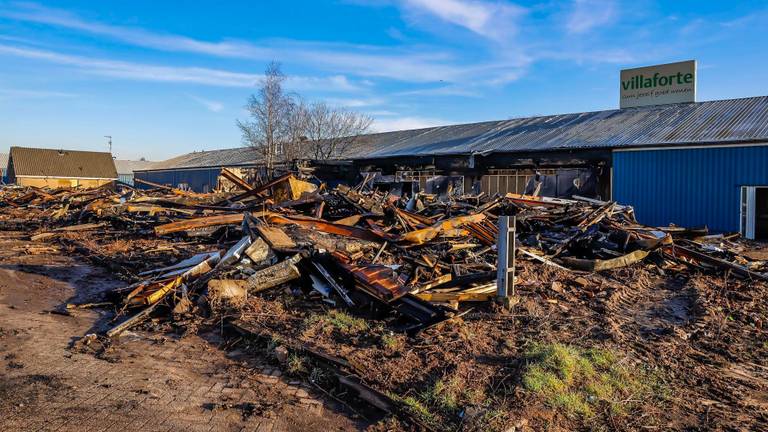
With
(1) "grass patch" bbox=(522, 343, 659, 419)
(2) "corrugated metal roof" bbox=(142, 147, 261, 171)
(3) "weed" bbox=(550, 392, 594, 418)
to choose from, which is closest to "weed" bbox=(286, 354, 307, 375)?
(1) "grass patch" bbox=(522, 343, 659, 419)

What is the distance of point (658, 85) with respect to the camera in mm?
22391

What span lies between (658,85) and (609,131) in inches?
180

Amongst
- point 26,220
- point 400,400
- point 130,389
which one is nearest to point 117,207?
point 26,220

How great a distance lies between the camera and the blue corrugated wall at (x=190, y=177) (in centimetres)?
3919

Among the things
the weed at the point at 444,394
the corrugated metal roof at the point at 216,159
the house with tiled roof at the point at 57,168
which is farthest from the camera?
the house with tiled roof at the point at 57,168

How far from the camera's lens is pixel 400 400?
3.71 meters

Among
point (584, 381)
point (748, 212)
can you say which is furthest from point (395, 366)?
point (748, 212)

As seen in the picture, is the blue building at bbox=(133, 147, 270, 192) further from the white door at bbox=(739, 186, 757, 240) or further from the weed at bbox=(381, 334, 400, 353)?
the weed at bbox=(381, 334, 400, 353)

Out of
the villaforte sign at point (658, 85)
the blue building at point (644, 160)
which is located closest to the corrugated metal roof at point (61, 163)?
the blue building at point (644, 160)

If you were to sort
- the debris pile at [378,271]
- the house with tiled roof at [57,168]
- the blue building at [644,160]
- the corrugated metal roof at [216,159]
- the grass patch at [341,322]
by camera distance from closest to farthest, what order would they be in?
1. the debris pile at [378,271]
2. the grass patch at [341,322]
3. the blue building at [644,160]
4. the corrugated metal roof at [216,159]
5. the house with tiled roof at [57,168]

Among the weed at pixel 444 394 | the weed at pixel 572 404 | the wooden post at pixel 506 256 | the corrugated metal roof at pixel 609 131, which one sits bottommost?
the weed at pixel 572 404

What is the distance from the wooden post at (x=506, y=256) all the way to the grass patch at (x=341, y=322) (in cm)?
180

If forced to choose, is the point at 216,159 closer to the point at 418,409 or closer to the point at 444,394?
the point at 444,394

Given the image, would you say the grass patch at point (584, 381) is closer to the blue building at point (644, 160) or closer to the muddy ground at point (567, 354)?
the muddy ground at point (567, 354)
